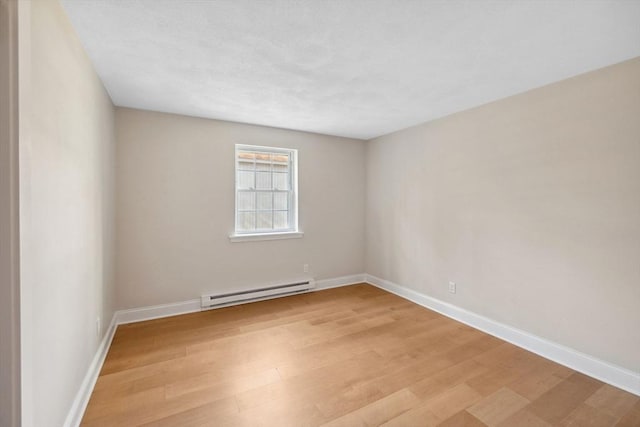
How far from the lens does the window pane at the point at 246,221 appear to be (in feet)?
12.0

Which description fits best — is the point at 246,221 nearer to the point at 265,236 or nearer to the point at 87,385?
the point at 265,236

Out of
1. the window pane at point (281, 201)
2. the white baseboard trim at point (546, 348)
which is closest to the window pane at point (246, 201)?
the window pane at point (281, 201)

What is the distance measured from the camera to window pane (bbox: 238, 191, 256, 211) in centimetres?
365

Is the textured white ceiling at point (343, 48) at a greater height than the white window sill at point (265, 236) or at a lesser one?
greater

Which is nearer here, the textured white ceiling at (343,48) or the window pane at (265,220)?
the textured white ceiling at (343,48)

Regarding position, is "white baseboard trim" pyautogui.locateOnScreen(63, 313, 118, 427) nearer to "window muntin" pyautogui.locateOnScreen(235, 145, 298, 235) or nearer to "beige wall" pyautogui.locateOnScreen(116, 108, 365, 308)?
"beige wall" pyautogui.locateOnScreen(116, 108, 365, 308)

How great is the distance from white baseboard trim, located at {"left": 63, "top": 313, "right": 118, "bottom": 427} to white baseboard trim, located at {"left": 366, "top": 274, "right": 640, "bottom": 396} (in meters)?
3.33

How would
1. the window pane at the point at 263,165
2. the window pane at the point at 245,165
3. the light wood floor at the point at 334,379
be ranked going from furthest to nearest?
the window pane at the point at 263,165 → the window pane at the point at 245,165 → the light wood floor at the point at 334,379

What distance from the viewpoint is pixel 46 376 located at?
123cm

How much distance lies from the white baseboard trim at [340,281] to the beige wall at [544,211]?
3.51 feet

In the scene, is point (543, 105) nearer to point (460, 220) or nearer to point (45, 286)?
point (460, 220)

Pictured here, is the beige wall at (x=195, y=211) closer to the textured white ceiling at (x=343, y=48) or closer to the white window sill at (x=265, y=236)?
the white window sill at (x=265, y=236)

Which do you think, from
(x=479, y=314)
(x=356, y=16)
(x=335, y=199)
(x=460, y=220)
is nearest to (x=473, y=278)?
(x=479, y=314)

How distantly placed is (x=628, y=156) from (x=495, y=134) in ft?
3.22
